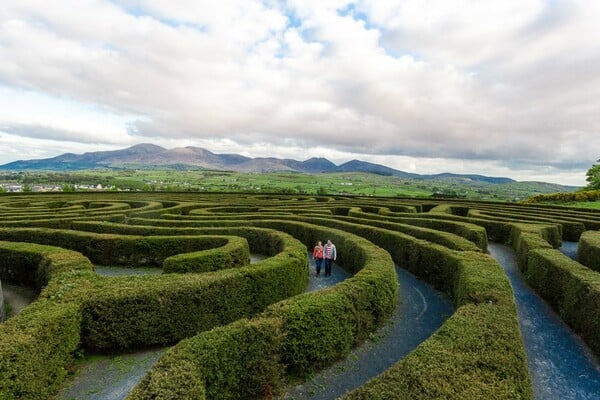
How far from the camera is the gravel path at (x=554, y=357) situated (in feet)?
29.3

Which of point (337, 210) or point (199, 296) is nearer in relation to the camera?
point (199, 296)

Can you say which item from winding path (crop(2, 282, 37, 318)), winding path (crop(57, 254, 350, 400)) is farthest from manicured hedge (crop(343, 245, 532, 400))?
winding path (crop(2, 282, 37, 318))

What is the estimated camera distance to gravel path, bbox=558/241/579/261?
75.4ft

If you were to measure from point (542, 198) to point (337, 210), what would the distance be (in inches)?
1508

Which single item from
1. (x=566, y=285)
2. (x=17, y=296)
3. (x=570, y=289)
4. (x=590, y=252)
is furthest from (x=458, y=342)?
(x=17, y=296)

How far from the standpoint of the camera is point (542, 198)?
54.8m

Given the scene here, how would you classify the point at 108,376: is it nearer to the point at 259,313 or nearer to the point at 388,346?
the point at 259,313

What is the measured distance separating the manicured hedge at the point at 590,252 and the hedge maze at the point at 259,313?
104 millimetres

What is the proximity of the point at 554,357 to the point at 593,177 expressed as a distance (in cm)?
6991

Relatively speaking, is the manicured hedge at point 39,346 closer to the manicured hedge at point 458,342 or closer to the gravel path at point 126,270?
the manicured hedge at point 458,342

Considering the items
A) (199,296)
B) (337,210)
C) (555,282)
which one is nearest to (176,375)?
(199,296)

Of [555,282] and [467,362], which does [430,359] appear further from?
[555,282]

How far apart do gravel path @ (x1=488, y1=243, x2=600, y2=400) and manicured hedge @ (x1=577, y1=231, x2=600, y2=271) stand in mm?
5511

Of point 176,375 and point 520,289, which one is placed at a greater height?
point 176,375
